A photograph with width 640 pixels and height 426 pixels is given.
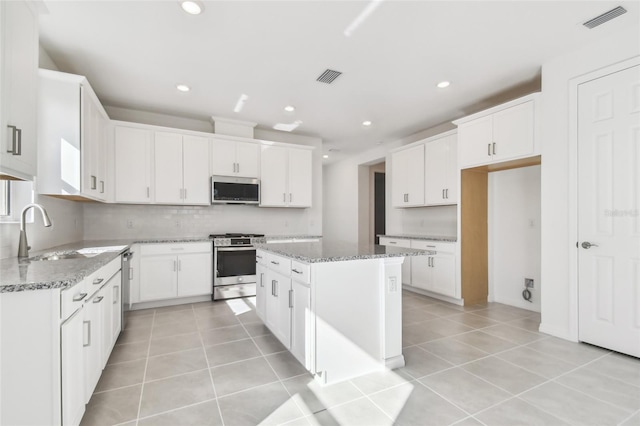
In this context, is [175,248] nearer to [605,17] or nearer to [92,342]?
[92,342]

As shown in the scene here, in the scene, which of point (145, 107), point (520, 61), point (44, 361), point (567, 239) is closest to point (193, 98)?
point (145, 107)

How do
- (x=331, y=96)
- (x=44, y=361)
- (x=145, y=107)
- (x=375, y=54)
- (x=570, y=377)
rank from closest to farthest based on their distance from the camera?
1. (x=44, y=361)
2. (x=570, y=377)
3. (x=375, y=54)
4. (x=331, y=96)
5. (x=145, y=107)

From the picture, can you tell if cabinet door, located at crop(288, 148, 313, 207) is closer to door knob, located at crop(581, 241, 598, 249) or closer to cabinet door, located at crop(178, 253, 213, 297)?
cabinet door, located at crop(178, 253, 213, 297)

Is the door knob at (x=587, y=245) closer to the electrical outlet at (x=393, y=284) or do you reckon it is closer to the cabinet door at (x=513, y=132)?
the cabinet door at (x=513, y=132)

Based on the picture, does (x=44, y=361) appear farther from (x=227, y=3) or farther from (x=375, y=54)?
(x=375, y=54)

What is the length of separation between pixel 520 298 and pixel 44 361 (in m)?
4.70

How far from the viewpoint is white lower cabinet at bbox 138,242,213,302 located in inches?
154

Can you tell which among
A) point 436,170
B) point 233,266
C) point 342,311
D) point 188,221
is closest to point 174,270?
point 233,266

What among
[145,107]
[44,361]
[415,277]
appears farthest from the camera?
[415,277]

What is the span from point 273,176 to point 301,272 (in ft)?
9.92

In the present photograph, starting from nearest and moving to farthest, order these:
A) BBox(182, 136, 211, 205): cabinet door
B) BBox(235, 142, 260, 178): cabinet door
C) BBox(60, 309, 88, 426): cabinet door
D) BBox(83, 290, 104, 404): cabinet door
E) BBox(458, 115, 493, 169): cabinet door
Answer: BBox(60, 309, 88, 426): cabinet door, BBox(83, 290, 104, 404): cabinet door, BBox(458, 115, 493, 169): cabinet door, BBox(182, 136, 211, 205): cabinet door, BBox(235, 142, 260, 178): cabinet door

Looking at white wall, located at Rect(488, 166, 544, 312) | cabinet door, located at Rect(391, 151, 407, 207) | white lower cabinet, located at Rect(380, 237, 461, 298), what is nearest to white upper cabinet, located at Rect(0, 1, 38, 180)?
white lower cabinet, located at Rect(380, 237, 461, 298)

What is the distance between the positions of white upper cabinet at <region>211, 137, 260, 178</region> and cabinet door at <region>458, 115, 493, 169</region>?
3.00m

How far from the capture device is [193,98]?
391cm
